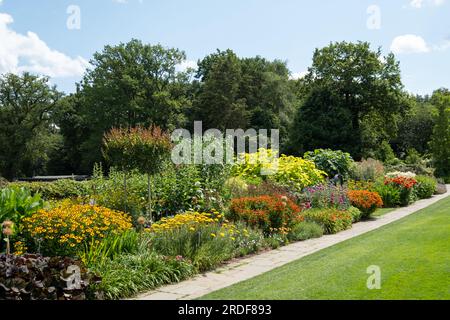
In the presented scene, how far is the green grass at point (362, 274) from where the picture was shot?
4609 millimetres

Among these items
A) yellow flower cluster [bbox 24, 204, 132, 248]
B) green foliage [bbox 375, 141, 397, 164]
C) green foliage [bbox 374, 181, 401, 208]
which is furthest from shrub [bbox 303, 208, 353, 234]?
green foliage [bbox 375, 141, 397, 164]

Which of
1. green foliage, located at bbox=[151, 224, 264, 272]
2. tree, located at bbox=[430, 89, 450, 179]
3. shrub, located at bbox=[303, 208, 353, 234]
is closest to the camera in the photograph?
green foliage, located at bbox=[151, 224, 264, 272]

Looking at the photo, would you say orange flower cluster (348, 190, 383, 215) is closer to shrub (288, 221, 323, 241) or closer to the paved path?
the paved path

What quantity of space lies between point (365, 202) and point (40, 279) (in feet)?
30.8

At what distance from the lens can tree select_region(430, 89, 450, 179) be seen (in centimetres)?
2731

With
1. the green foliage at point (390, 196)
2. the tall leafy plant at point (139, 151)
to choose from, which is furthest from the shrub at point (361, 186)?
the tall leafy plant at point (139, 151)

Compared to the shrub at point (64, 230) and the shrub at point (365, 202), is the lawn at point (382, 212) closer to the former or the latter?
the shrub at point (365, 202)

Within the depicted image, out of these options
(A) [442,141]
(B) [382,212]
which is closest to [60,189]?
(B) [382,212]

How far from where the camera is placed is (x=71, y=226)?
5.56m

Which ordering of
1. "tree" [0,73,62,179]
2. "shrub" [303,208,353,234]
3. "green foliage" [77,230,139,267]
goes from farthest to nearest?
"tree" [0,73,62,179] < "shrub" [303,208,353,234] < "green foliage" [77,230,139,267]

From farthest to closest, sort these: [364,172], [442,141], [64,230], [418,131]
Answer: [418,131] → [442,141] → [364,172] → [64,230]

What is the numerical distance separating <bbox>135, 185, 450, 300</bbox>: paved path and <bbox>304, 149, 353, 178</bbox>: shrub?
5.97 m

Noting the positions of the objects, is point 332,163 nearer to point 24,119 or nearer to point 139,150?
point 139,150
